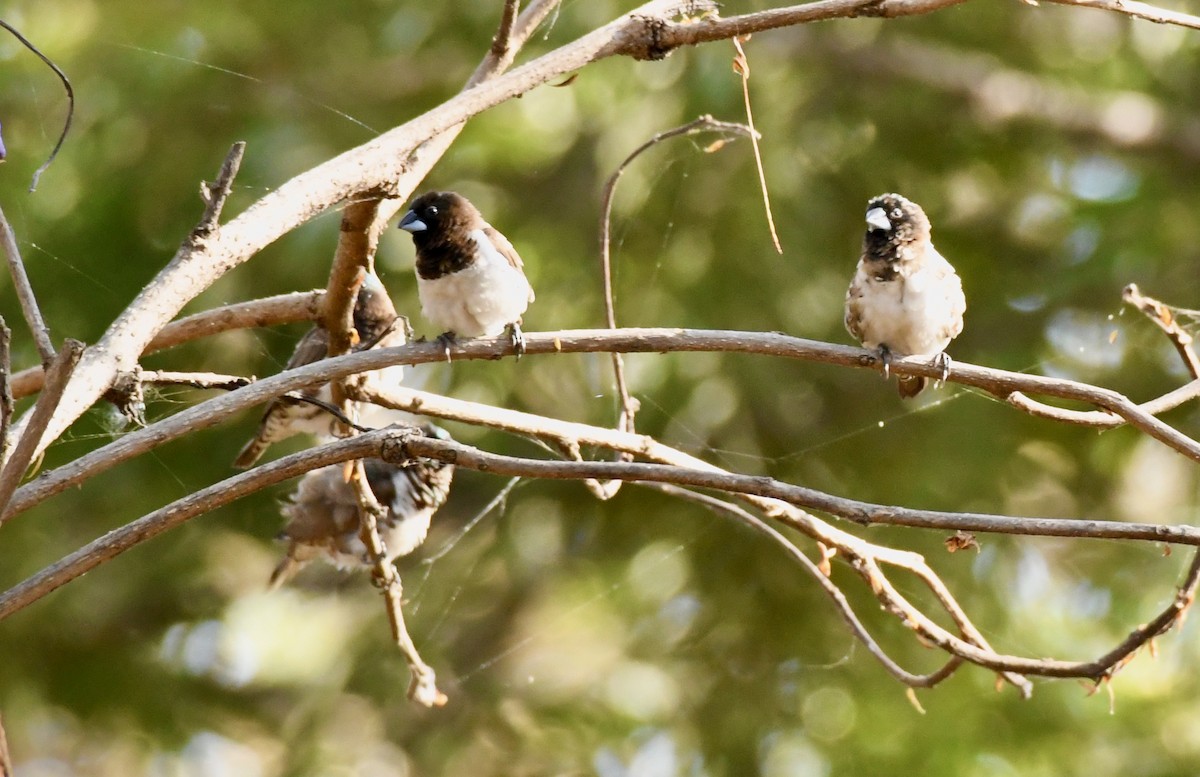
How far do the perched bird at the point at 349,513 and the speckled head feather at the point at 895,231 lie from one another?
1.56 meters

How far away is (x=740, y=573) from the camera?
4219mm

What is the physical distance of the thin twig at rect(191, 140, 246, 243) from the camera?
151 cm

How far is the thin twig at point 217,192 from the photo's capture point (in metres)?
1.51

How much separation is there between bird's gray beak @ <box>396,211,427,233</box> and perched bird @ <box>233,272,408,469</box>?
0.33 m

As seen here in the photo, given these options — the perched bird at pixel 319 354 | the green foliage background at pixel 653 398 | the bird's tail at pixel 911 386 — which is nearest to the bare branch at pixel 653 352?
the bird's tail at pixel 911 386

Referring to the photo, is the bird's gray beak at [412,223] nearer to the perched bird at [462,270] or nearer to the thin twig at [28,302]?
the perched bird at [462,270]

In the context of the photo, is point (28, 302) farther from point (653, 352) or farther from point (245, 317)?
point (245, 317)

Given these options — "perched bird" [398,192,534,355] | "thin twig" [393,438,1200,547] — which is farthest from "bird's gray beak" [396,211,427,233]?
"thin twig" [393,438,1200,547]

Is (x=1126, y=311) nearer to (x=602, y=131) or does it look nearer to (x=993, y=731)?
(x=993, y=731)

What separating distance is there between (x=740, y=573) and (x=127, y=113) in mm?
2390

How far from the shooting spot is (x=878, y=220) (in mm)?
2838

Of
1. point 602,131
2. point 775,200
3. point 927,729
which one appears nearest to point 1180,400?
point 927,729

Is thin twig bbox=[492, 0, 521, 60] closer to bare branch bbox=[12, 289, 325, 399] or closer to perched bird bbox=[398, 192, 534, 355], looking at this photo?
bare branch bbox=[12, 289, 325, 399]

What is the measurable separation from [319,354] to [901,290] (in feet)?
4.84
